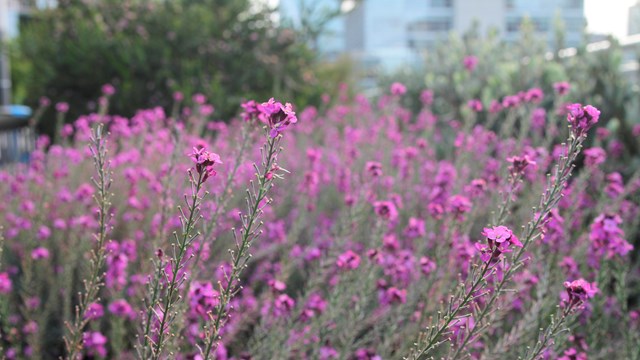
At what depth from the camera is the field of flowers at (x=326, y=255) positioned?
55.7 inches

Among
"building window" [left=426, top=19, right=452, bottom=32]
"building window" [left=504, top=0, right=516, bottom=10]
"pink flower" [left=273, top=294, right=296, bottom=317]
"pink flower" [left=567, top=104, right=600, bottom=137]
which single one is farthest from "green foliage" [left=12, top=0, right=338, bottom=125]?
"building window" [left=504, top=0, right=516, bottom=10]

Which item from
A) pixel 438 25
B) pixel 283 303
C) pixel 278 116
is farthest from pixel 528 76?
pixel 438 25

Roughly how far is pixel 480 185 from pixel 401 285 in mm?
614

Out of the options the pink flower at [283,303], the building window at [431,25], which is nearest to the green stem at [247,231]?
the pink flower at [283,303]

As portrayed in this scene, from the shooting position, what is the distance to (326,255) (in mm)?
3359

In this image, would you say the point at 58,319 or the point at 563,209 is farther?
the point at 563,209

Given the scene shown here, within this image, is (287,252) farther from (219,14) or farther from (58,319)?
(219,14)

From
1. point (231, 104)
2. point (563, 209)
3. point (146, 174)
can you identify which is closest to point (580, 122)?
point (563, 209)

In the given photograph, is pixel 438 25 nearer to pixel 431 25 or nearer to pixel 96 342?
pixel 431 25

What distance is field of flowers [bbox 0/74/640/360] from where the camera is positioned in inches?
55.7

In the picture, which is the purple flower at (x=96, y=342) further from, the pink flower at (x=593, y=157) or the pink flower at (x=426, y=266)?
the pink flower at (x=593, y=157)

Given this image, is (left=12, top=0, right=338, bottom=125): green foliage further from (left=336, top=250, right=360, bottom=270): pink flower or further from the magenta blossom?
the magenta blossom

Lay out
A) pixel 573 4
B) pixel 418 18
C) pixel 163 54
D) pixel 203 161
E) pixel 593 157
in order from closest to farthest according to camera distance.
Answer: pixel 203 161, pixel 593 157, pixel 163 54, pixel 418 18, pixel 573 4

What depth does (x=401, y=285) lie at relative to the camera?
9.28ft
